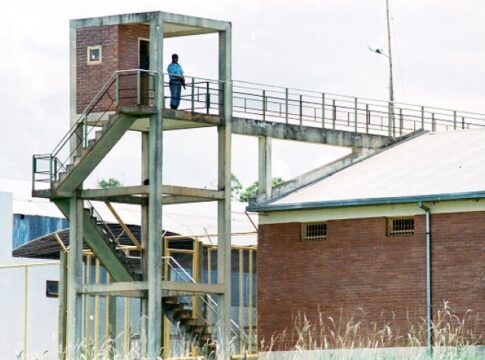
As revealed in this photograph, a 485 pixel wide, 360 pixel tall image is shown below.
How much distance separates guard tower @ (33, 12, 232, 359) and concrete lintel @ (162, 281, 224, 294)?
0.09 feet

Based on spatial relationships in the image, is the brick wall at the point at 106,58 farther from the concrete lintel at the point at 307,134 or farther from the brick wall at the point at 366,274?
the brick wall at the point at 366,274

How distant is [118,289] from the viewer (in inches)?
1757

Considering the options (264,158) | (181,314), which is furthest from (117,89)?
(181,314)

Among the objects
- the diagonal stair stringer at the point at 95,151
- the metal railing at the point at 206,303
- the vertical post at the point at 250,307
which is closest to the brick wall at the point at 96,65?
the diagonal stair stringer at the point at 95,151

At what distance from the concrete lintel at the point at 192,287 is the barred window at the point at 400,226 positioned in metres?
4.80

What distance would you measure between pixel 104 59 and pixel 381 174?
8.19m

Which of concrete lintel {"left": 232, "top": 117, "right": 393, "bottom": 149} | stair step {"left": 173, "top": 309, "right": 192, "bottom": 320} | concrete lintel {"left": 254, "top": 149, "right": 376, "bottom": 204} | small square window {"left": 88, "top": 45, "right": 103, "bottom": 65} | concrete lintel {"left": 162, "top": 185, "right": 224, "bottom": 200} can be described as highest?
small square window {"left": 88, "top": 45, "right": 103, "bottom": 65}

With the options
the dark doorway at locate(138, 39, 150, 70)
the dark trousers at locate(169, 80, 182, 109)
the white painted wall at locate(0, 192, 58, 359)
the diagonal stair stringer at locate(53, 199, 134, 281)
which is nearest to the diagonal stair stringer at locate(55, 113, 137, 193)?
the diagonal stair stringer at locate(53, 199, 134, 281)

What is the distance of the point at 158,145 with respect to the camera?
1761 inches

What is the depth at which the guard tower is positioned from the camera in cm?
4450

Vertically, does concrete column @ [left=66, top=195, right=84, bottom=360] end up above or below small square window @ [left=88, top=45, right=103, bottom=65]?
below

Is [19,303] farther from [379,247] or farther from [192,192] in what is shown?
[379,247]

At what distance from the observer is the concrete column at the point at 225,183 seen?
45.8 m

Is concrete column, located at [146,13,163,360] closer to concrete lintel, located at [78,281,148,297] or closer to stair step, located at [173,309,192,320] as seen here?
concrete lintel, located at [78,281,148,297]
